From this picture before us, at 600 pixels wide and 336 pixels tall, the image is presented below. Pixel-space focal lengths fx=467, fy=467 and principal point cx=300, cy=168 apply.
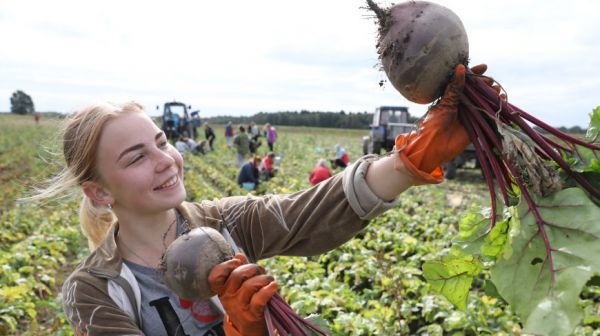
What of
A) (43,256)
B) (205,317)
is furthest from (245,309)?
(43,256)

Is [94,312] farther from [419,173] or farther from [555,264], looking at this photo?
[555,264]

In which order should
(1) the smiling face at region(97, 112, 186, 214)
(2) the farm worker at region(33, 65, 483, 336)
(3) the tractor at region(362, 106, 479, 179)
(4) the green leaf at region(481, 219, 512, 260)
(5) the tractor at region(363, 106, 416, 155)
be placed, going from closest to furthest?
(4) the green leaf at region(481, 219, 512, 260) → (2) the farm worker at region(33, 65, 483, 336) → (1) the smiling face at region(97, 112, 186, 214) → (3) the tractor at region(362, 106, 479, 179) → (5) the tractor at region(363, 106, 416, 155)

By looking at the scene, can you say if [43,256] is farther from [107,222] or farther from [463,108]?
[463,108]

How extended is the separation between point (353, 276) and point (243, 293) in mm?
4070

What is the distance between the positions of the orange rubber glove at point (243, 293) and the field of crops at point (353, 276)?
0.74 m

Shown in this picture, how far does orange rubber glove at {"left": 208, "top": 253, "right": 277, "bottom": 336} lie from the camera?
1.31 m

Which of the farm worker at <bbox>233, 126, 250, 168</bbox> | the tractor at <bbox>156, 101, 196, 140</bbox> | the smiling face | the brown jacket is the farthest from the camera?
the tractor at <bbox>156, 101, 196, 140</bbox>

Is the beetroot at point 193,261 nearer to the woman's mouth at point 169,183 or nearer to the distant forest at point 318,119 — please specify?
the woman's mouth at point 169,183

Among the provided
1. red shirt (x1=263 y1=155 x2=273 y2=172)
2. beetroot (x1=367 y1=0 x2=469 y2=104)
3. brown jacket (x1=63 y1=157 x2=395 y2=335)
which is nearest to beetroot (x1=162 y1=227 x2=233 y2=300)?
brown jacket (x1=63 y1=157 x2=395 y2=335)

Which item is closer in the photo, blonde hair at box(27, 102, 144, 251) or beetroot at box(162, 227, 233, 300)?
beetroot at box(162, 227, 233, 300)

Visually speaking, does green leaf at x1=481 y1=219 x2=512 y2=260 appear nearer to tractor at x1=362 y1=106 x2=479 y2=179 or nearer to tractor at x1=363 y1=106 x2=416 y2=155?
tractor at x1=362 y1=106 x2=479 y2=179

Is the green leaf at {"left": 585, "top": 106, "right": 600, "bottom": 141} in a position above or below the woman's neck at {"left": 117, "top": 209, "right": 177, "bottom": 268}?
above

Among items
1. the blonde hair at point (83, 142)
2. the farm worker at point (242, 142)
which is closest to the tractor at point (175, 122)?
the farm worker at point (242, 142)

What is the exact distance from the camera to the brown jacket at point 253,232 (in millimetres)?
1487
